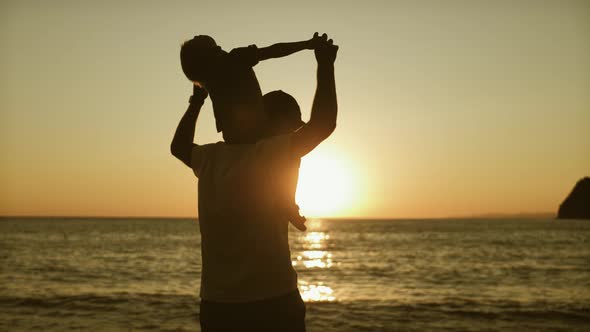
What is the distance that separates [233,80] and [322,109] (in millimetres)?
385

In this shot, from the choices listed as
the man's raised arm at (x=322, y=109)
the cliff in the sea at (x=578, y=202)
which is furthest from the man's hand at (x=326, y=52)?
the cliff in the sea at (x=578, y=202)

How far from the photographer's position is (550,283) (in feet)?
84.6

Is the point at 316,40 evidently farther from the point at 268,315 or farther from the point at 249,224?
the point at 268,315

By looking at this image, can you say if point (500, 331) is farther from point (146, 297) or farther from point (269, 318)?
point (269, 318)

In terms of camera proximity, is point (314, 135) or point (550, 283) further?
point (550, 283)

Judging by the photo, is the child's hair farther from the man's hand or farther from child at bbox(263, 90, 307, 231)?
the man's hand

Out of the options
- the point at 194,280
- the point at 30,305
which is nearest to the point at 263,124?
the point at 30,305

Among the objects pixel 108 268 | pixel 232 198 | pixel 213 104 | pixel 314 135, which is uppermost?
pixel 213 104

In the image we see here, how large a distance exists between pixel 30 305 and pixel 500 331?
13177 millimetres

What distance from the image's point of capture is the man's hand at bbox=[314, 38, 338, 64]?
173cm

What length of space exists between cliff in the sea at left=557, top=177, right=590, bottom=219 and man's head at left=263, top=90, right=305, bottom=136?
196663mm

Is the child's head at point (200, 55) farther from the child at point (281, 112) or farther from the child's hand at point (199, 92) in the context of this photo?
the child at point (281, 112)

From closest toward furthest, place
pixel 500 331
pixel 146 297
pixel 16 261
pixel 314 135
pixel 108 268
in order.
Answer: pixel 314 135 → pixel 500 331 → pixel 146 297 → pixel 108 268 → pixel 16 261

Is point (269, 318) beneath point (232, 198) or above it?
beneath
